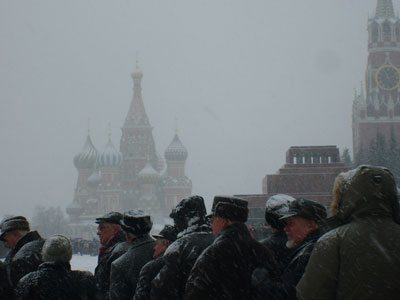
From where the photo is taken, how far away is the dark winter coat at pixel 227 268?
148 inches

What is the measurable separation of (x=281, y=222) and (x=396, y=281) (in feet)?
7.41

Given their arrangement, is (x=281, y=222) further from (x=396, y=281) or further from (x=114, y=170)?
(x=114, y=170)

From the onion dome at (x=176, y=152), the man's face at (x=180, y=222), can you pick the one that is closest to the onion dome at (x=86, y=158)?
the onion dome at (x=176, y=152)

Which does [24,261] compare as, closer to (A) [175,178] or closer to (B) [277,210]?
(B) [277,210]

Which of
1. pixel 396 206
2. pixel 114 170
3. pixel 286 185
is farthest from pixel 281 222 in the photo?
pixel 114 170

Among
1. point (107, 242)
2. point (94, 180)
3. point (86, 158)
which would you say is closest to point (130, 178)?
point (94, 180)

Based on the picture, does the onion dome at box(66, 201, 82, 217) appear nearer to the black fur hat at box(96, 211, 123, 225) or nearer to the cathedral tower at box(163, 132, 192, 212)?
the cathedral tower at box(163, 132, 192, 212)

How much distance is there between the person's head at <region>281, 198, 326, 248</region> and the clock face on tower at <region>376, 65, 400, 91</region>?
81812mm

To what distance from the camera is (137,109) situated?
320 ft

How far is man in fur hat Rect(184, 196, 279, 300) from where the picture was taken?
12.4 feet

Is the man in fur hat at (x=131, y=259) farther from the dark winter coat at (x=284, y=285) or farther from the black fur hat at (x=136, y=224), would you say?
the dark winter coat at (x=284, y=285)

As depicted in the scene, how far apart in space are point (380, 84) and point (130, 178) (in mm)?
34901

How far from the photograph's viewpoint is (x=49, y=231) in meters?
89.8

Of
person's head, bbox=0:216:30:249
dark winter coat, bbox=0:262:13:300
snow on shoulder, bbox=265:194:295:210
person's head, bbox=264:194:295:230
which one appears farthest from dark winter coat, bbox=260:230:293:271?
person's head, bbox=0:216:30:249
